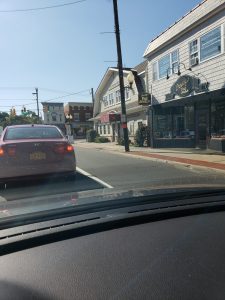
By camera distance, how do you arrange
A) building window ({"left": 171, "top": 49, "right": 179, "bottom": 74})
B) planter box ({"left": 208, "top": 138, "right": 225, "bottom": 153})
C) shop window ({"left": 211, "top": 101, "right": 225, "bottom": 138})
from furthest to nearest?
building window ({"left": 171, "top": 49, "right": 179, "bottom": 74})
shop window ({"left": 211, "top": 101, "right": 225, "bottom": 138})
planter box ({"left": 208, "top": 138, "right": 225, "bottom": 153})

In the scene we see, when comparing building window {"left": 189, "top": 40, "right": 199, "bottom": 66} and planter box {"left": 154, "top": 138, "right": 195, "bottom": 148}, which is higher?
building window {"left": 189, "top": 40, "right": 199, "bottom": 66}

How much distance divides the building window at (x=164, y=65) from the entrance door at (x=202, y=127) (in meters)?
3.39

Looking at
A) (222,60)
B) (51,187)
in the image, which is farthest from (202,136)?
(51,187)

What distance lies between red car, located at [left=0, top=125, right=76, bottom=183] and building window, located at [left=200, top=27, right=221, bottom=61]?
1063 cm

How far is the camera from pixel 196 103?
19859 mm

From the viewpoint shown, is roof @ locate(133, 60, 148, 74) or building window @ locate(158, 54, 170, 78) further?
roof @ locate(133, 60, 148, 74)

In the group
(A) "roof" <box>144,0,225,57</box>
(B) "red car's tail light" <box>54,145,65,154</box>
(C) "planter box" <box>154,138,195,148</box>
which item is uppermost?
(A) "roof" <box>144,0,225,57</box>

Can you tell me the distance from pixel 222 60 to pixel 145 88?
11657mm

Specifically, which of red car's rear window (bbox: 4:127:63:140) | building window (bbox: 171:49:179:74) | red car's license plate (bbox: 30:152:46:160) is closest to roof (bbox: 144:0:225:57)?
building window (bbox: 171:49:179:74)

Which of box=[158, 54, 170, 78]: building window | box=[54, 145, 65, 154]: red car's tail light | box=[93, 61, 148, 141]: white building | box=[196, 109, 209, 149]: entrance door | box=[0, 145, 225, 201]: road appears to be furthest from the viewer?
box=[93, 61, 148, 141]: white building

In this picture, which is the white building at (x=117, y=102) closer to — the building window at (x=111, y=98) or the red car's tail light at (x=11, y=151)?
the building window at (x=111, y=98)

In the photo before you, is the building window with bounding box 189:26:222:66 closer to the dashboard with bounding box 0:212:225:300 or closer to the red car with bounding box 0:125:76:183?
the red car with bounding box 0:125:76:183

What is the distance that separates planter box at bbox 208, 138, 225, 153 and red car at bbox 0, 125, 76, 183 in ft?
33.5

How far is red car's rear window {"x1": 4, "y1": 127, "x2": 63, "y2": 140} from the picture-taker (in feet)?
28.1
